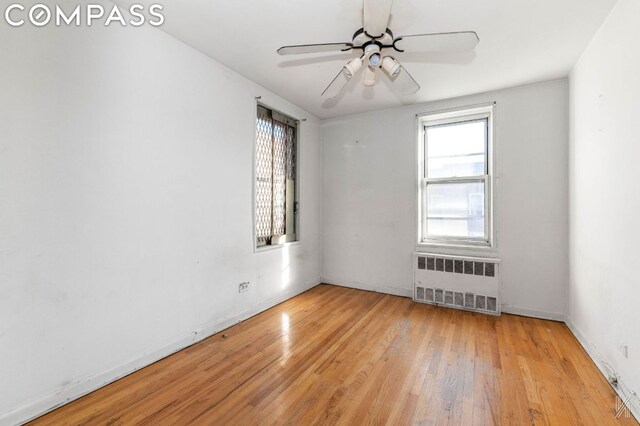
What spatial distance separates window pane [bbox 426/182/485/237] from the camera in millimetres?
3662

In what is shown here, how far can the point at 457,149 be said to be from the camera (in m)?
3.79

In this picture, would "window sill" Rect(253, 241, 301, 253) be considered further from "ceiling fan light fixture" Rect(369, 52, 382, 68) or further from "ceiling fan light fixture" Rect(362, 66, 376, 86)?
"ceiling fan light fixture" Rect(369, 52, 382, 68)

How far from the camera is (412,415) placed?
1.72 metres

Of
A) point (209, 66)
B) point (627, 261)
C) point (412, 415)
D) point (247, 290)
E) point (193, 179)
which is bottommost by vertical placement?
point (412, 415)

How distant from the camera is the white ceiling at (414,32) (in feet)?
6.60

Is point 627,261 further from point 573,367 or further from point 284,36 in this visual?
point 284,36

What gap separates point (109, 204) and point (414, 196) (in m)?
3.41

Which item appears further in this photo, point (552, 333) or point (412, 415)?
point (552, 333)

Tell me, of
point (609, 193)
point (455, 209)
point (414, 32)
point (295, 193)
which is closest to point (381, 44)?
point (414, 32)

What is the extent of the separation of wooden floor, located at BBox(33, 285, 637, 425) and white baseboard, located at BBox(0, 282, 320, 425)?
5cm

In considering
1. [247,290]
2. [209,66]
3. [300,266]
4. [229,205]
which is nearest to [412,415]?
[247,290]

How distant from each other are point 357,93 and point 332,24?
1424 mm

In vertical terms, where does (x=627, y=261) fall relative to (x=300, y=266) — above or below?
above

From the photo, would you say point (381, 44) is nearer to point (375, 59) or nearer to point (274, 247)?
point (375, 59)
